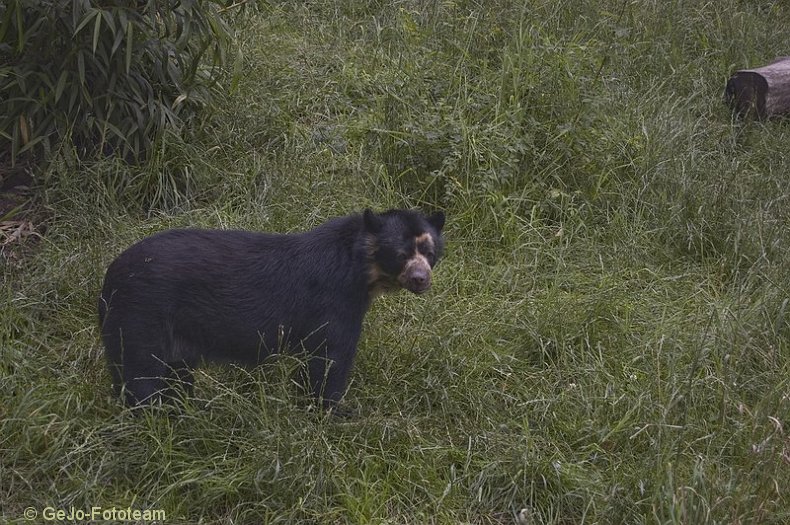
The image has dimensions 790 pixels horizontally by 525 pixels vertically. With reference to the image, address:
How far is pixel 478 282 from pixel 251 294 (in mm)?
1545

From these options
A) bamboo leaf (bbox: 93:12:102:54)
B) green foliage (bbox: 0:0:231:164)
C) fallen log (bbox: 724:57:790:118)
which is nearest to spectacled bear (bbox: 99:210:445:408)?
bamboo leaf (bbox: 93:12:102:54)

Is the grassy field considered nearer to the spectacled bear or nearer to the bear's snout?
the spectacled bear

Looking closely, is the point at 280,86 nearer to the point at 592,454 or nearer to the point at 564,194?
the point at 564,194

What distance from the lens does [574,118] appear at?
616 centimetres

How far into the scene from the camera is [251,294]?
402 cm

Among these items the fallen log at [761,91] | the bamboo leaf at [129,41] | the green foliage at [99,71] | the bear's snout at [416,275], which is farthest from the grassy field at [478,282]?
the bamboo leaf at [129,41]

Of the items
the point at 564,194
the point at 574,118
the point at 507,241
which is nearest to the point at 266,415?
the point at 507,241

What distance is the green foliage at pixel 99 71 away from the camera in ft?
16.8

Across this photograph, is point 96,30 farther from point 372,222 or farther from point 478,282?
point 478,282

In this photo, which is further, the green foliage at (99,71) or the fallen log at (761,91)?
the fallen log at (761,91)

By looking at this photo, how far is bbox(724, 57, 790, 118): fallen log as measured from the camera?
6922mm

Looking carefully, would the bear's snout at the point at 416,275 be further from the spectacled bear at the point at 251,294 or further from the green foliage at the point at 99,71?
→ the green foliage at the point at 99,71

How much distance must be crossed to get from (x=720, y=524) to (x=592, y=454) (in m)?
0.74

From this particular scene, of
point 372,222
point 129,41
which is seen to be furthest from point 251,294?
point 129,41
